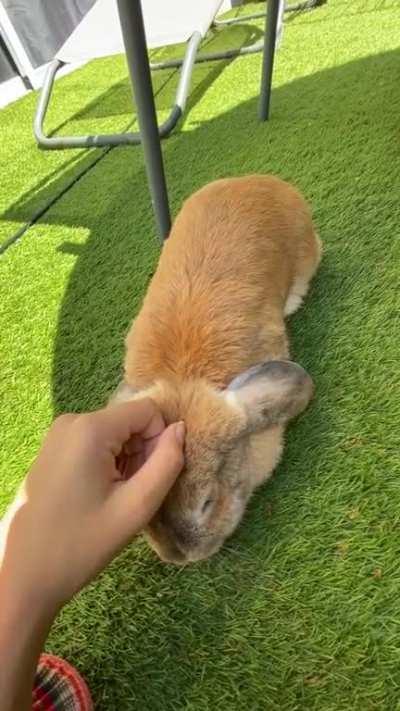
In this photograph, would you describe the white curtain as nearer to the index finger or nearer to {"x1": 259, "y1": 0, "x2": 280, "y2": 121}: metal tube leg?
{"x1": 259, "y1": 0, "x2": 280, "y2": 121}: metal tube leg

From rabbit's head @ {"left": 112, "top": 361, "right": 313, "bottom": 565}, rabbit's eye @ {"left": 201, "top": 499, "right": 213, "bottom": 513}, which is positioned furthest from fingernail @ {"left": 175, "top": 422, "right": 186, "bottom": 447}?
rabbit's eye @ {"left": 201, "top": 499, "right": 213, "bottom": 513}

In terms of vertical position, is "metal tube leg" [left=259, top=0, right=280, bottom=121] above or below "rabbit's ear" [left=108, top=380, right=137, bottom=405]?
above

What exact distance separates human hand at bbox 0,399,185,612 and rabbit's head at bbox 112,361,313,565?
165 mm

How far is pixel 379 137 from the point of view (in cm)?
274

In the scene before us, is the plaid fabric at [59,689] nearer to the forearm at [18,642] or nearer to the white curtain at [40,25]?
the forearm at [18,642]

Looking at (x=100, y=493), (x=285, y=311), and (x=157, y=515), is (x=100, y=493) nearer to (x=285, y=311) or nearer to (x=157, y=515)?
(x=157, y=515)

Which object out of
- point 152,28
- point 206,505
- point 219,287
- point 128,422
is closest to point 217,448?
point 206,505

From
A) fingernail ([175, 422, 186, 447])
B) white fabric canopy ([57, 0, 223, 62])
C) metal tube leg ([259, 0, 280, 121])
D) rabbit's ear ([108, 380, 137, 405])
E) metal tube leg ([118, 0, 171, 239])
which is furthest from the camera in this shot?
white fabric canopy ([57, 0, 223, 62])

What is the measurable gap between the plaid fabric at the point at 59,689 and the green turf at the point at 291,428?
0.22ft

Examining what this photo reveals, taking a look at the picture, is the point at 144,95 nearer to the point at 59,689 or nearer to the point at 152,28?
the point at 59,689

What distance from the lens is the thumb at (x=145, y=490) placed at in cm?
98

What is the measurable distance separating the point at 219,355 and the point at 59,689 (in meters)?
0.89

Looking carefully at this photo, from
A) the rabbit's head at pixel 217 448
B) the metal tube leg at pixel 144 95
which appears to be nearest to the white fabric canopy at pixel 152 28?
the metal tube leg at pixel 144 95

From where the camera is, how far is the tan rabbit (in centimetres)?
130
